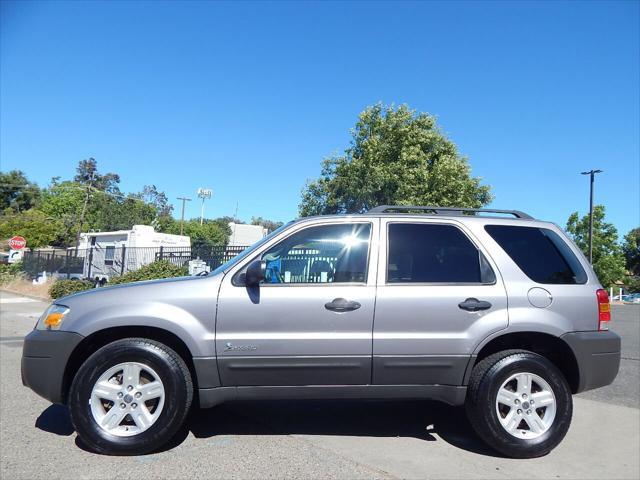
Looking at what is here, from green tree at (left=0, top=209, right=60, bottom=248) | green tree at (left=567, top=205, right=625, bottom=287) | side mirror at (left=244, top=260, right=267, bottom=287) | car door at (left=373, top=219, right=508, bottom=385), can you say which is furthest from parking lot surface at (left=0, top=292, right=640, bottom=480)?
green tree at (left=0, top=209, right=60, bottom=248)

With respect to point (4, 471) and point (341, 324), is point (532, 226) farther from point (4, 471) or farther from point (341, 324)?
point (4, 471)

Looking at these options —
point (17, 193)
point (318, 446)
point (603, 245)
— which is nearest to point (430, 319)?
point (318, 446)

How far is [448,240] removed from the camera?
4.32 m

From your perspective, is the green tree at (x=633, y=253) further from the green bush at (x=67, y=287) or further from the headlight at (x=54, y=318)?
the headlight at (x=54, y=318)

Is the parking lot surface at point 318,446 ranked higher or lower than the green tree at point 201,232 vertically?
lower

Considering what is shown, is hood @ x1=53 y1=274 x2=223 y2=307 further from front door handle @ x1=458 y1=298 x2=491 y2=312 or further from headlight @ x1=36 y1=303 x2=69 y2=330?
front door handle @ x1=458 y1=298 x2=491 y2=312

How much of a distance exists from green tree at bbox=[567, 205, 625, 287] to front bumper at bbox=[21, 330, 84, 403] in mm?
42875

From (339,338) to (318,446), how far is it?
935 mm

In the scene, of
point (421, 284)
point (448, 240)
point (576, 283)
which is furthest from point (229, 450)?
point (576, 283)

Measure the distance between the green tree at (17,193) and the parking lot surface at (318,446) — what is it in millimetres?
76793

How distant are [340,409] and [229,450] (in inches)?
59.9

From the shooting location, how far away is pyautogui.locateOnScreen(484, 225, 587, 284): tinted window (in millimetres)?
4223

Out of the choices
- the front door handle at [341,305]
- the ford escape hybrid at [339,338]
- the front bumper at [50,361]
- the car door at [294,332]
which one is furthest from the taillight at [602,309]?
the front bumper at [50,361]

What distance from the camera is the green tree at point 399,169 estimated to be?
818 inches
